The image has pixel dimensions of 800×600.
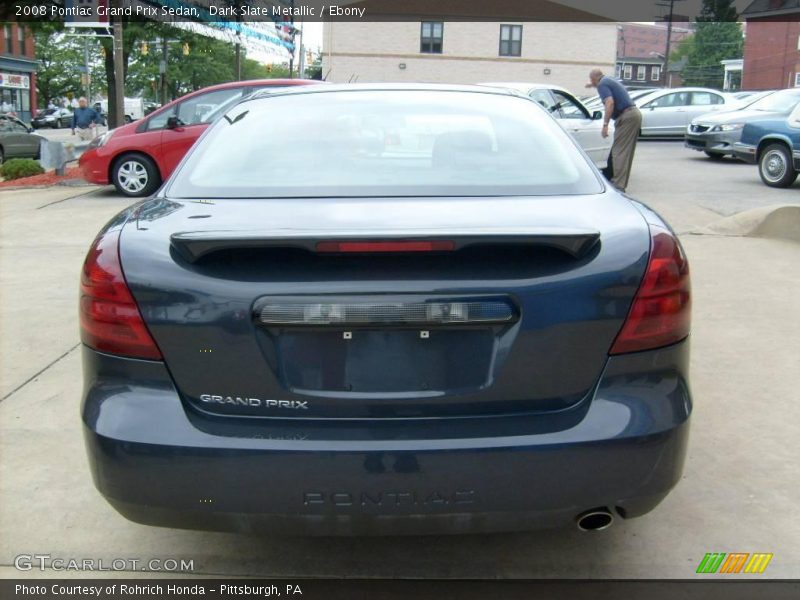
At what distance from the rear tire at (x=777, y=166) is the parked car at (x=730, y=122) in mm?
1838

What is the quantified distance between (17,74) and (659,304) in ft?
216

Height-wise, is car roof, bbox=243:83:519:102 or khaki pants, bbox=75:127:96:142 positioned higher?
car roof, bbox=243:83:519:102

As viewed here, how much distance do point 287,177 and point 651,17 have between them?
9097 centimetres

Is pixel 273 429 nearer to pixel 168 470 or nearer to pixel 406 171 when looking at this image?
pixel 168 470

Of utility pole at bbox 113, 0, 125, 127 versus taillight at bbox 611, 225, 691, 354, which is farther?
utility pole at bbox 113, 0, 125, 127

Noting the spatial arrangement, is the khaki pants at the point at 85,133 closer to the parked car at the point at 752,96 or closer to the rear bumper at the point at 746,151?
the parked car at the point at 752,96

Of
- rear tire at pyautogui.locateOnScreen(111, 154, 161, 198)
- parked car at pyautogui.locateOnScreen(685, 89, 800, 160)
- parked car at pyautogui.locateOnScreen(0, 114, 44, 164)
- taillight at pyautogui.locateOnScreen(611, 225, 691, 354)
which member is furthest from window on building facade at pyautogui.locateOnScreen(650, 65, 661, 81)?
taillight at pyautogui.locateOnScreen(611, 225, 691, 354)

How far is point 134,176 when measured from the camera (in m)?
12.7

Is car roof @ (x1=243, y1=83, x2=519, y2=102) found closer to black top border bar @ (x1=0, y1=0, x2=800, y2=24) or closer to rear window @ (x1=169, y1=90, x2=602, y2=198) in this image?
rear window @ (x1=169, y1=90, x2=602, y2=198)

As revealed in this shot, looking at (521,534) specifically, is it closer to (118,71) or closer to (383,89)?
(383,89)

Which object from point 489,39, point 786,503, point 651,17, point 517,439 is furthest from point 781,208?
point 651,17

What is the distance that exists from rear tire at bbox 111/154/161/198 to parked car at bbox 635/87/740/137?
14.9 m

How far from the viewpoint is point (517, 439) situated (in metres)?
2.35

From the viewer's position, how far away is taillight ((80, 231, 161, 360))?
2430 mm
